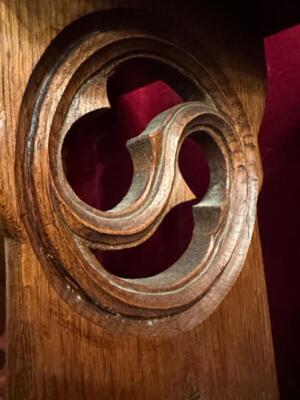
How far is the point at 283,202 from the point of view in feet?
4.02

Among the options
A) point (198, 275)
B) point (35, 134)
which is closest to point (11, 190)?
point (35, 134)

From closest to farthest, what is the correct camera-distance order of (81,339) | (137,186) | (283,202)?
(81,339), (137,186), (283,202)

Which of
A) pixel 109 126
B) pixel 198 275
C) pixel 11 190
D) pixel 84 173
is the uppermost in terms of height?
pixel 109 126

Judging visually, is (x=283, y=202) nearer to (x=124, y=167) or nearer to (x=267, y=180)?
(x=267, y=180)

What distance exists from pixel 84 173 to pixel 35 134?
26.5 inches

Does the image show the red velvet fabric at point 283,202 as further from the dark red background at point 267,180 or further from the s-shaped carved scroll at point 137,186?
the s-shaped carved scroll at point 137,186

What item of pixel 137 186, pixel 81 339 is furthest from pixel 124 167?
pixel 81 339

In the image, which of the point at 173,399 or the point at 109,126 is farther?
the point at 109,126

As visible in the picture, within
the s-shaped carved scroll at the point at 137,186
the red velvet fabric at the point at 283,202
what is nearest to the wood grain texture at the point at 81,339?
the s-shaped carved scroll at the point at 137,186

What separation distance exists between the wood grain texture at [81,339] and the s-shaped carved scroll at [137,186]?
18mm

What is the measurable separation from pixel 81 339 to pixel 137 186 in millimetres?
237

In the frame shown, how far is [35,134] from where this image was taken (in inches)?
20.1

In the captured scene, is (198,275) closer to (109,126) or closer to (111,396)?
(111,396)

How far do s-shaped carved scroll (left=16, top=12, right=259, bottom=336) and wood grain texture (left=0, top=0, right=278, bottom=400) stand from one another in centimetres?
2
